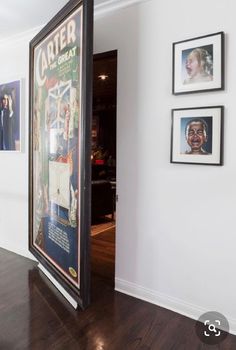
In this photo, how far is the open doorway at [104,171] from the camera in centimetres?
304

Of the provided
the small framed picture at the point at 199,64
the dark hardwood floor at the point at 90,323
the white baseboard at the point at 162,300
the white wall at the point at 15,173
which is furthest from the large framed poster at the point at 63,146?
the small framed picture at the point at 199,64

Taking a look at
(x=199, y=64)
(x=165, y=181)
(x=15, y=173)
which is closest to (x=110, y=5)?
(x=199, y=64)

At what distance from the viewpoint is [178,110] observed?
2119mm

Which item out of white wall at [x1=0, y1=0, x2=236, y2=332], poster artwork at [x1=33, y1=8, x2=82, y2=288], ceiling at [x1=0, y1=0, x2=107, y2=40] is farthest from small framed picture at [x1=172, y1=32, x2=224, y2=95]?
ceiling at [x1=0, y1=0, x2=107, y2=40]

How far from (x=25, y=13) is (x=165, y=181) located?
80.9 inches

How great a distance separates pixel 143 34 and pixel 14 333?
94.4 inches

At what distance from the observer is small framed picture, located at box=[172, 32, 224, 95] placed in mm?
1933

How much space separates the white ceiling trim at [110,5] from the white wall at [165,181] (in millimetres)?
45

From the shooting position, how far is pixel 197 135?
2045mm

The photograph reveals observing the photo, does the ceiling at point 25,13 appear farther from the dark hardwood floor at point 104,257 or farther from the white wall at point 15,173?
the dark hardwood floor at point 104,257

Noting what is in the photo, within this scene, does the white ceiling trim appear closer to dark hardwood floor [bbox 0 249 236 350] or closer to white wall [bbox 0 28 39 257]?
white wall [bbox 0 28 39 257]

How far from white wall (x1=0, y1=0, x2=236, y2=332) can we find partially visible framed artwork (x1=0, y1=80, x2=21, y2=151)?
1.23m

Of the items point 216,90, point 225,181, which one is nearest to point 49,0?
point 216,90

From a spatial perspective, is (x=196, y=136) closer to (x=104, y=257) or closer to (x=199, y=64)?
(x=199, y=64)
